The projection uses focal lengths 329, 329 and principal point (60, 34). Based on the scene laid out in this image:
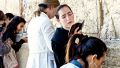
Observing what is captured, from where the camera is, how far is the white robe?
354 cm

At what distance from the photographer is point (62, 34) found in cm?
334

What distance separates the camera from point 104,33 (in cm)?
373

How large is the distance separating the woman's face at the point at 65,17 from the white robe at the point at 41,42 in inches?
8.3

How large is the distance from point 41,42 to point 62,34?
1.26 ft

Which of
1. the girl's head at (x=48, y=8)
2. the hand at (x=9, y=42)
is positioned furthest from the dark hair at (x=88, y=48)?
the hand at (x=9, y=42)

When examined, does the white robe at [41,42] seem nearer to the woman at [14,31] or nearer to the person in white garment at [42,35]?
the person in white garment at [42,35]

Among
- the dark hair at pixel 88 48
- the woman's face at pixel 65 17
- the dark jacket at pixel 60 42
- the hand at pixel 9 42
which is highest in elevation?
the woman's face at pixel 65 17

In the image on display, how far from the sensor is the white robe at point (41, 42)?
354 centimetres

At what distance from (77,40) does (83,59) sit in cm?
41

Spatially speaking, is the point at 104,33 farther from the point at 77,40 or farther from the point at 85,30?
the point at 77,40

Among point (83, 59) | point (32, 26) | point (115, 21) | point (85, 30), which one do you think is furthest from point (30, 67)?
point (83, 59)

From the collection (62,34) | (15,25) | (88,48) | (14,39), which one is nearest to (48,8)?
(62,34)

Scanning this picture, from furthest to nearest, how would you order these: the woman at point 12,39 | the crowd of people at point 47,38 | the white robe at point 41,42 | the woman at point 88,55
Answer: the woman at point 12,39 → the white robe at point 41,42 → the crowd of people at point 47,38 → the woman at point 88,55

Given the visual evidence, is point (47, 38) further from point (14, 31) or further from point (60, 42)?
point (14, 31)
